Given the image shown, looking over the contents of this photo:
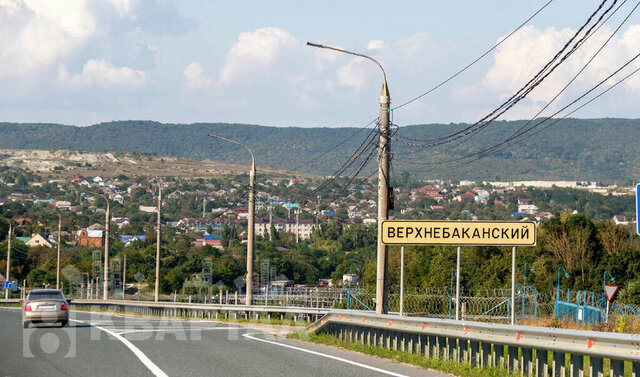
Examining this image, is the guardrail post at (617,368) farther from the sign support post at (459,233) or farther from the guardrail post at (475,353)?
the sign support post at (459,233)

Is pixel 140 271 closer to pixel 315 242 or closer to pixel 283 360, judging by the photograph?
pixel 315 242

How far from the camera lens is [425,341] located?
55.0 ft

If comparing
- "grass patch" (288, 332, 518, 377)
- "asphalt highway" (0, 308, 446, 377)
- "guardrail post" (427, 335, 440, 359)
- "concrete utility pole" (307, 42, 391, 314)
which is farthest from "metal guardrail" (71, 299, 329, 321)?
"guardrail post" (427, 335, 440, 359)

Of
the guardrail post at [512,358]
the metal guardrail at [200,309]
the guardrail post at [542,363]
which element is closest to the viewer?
the guardrail post at [542,363]

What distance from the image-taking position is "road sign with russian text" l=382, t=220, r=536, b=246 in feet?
61.3

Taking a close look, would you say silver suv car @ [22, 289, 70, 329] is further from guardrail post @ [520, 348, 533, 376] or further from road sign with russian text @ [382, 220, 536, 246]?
guardrail post @ [520, 348, 533, 376]

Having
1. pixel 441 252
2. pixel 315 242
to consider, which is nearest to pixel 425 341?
pixel 441 252

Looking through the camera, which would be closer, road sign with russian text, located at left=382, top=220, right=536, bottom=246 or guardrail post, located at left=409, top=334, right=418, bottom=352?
guardrail post, located at left=409, top=334, right=418, bottom=352

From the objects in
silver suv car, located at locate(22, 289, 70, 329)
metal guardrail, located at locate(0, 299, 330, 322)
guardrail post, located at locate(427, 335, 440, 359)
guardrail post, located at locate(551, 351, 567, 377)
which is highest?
guardrail post, located at locate(551, 351, 567, 377)

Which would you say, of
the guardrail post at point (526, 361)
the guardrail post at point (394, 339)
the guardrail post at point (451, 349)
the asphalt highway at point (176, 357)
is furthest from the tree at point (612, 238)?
the guardrail post at point (526, 361)

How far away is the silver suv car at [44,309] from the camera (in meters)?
25.1

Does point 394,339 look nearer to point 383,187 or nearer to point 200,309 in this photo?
point 383,187

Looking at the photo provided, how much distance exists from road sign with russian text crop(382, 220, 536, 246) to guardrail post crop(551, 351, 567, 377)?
5.64 metres

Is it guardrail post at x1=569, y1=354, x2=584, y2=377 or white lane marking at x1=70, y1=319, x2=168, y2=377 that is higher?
guardrail post at x1=569, y1=354, x2=584, y2=377
